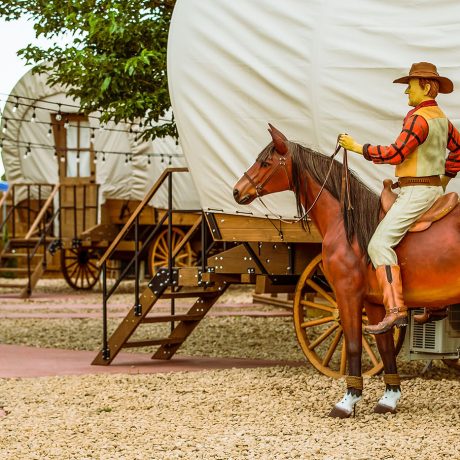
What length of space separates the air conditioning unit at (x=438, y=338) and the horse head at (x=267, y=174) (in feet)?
5.14

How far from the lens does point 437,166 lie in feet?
22.4

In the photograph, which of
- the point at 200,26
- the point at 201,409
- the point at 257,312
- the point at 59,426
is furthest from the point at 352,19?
the point at 257,312

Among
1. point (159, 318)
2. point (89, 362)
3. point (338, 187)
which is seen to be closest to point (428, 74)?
point (338, 187)

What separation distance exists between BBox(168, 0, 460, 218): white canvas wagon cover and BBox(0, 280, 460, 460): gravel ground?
1.41 meters

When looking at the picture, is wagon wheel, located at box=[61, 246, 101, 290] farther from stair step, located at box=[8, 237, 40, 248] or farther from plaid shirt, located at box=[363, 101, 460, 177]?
plaid shirt, located at box=[363, 101, 460, 177]

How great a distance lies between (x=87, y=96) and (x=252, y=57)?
3.25 m

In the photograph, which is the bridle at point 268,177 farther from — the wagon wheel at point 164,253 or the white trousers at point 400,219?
the wagon wheel at point 164,253

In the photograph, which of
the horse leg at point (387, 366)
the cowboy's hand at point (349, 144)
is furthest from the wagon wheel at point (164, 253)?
the cowboy's hand at point (349, 144)

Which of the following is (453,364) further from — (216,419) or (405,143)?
(405,143)

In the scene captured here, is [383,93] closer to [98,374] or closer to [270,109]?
[270,109]

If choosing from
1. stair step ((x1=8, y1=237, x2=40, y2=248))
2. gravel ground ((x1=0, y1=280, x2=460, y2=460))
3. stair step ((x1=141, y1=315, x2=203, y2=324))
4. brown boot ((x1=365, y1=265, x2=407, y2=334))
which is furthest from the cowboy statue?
stair step ((x1=8, y1=237, x2=40, y2=248))

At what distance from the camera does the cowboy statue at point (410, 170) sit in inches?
264

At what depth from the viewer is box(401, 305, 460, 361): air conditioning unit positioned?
8.05m

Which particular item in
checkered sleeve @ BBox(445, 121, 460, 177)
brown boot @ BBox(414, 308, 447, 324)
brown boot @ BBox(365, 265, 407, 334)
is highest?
checkered sleeve @ BBox(445, 121, 460, 177)
